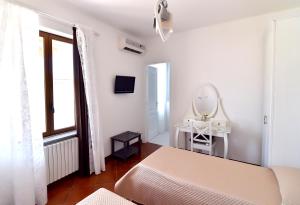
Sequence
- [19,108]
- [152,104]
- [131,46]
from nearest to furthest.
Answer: [19,108] < [131,46] < [152,104]

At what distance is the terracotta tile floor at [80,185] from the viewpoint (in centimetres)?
204

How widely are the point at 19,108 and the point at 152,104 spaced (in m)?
3.14

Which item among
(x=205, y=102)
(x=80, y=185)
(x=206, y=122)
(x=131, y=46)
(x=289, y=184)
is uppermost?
(x=131, y=46)

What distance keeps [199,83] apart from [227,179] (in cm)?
204

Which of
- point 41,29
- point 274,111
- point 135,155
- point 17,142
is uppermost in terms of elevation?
point 41,29

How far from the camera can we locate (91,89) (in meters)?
2.49

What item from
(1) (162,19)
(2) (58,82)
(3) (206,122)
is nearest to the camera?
(1) (162,19)

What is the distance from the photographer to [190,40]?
129 inches

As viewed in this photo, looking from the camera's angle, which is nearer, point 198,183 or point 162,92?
point 198,183

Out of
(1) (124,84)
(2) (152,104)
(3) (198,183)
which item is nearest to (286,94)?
(3) (198,183)

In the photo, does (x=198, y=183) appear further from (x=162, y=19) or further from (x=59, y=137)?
(x=59, y=137)

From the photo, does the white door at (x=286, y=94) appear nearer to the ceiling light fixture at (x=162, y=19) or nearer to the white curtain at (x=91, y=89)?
the ceiling light fixture at (x=162, y=19)

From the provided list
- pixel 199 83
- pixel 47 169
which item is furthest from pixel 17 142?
pixel 199 83

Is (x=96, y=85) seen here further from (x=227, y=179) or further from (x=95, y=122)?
(x=227, y=179)
